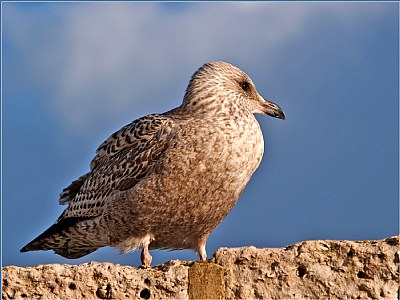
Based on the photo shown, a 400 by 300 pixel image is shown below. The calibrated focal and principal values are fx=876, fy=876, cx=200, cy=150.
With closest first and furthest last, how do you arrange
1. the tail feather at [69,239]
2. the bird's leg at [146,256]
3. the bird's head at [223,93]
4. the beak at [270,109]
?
the bird's leg at [146,256], the bird's head at [223,93], the tail feather at [69,239], the beak at [270,109]

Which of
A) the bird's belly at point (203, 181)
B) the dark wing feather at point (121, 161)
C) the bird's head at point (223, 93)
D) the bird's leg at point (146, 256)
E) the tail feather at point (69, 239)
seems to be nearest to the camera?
the bird's belly at point (203, 181)

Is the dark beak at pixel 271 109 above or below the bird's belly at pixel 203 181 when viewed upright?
above

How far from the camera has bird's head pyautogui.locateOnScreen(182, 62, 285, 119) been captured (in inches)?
359

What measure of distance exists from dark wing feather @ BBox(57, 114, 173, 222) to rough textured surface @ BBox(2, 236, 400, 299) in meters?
2.47

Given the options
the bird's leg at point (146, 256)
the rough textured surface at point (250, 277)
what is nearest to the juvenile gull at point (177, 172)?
the bird's leg at point (146, 256)

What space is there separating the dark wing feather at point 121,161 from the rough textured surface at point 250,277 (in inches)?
97.2

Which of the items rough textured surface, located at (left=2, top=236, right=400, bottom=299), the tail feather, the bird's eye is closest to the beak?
the bird's eye

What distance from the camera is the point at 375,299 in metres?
6.26

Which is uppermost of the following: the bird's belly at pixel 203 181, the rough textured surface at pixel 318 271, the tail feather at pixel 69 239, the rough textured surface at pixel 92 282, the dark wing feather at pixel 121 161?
the dark wing feather at pixel 121 161

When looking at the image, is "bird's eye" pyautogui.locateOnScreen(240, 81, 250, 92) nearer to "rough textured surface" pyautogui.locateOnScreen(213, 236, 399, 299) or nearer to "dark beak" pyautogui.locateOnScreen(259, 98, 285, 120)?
"dark beak" pyautogui.locateOnScreen(259, 98, 285, 120)

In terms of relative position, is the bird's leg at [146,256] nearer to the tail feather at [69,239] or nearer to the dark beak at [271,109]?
the tail feather at [69,239]

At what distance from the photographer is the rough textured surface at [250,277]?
6.32 metres

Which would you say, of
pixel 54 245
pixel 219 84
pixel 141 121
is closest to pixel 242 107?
pixel 219 84

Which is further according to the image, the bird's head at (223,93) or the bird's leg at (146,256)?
the bird's head at (223,93)
